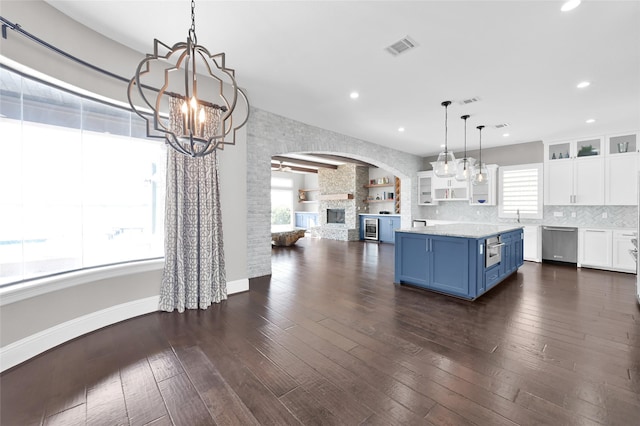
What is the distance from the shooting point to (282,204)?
12.9 metres

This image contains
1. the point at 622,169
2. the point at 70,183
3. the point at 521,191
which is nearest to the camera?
the point at 70,183

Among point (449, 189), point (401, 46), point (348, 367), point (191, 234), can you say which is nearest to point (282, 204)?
point (449, 189)

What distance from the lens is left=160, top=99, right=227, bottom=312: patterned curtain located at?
3.28m

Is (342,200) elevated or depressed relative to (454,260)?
elevated

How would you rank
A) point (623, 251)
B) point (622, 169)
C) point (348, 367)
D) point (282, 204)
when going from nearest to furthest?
point (348, 367)
point (623, 251)
point (622, 169)
point (282, 204)

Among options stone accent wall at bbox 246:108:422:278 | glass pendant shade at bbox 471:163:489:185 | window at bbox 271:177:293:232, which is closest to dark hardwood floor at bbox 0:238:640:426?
stone accent wall at bbox 246:108:422:278

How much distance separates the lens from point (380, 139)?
6840mm

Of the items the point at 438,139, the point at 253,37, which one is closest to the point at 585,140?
the point at 438,139

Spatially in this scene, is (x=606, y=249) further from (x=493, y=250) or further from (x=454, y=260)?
(x=454, y=260)

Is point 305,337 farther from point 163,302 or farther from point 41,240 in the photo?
point 41,240

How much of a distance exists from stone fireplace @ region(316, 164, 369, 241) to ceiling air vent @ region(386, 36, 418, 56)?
729 cm

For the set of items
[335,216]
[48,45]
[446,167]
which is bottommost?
[335,216]

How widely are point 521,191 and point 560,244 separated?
1.43 meters

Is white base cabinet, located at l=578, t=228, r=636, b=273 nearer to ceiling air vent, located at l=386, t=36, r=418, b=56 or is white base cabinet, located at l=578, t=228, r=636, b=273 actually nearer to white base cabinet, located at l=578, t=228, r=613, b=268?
white base cabinet, located at l=578, t=228, r=613, b=268
